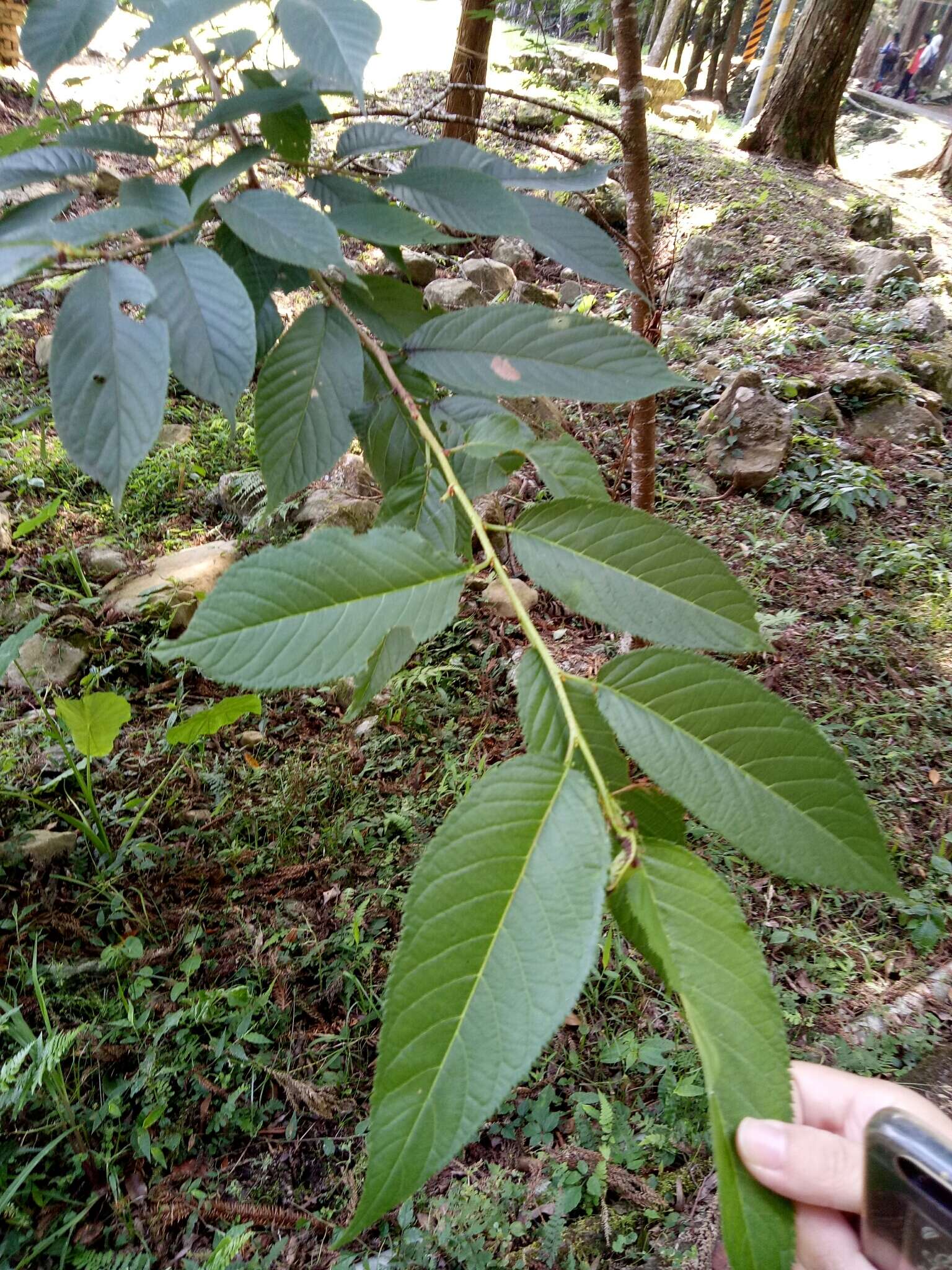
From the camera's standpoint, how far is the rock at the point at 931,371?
4.35 metres

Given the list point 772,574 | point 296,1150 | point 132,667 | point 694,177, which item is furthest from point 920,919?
point 694,177

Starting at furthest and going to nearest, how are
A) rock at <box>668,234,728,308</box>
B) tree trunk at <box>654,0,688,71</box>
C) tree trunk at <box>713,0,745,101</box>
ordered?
tree trunk at <box>713,0,745,101</box>
tree trunk at <box>654,0,688,71</box>
rock at <box>668,234,728,308</box>

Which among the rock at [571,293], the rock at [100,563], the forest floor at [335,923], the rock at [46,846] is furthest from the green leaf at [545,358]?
the rock at [571,293]

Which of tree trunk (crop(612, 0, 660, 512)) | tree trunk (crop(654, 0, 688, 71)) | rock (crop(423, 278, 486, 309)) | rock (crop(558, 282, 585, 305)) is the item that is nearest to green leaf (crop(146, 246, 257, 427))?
tree trunk (crop(612, 0, 660, 512))

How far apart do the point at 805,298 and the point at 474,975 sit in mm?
5620

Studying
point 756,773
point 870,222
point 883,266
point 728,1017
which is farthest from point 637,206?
point 870,222

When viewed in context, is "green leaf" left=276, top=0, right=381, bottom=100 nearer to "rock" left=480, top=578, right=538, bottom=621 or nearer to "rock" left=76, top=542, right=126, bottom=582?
"rock" left=480, top=578, right=538, bottom=621

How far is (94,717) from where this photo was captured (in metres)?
1.91

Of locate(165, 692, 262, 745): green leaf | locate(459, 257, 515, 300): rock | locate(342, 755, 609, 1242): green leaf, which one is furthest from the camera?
locate(459, 257, 515, 300): rock

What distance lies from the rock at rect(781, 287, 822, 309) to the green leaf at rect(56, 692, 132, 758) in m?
4.84

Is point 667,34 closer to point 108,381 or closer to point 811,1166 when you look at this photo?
point 108,381

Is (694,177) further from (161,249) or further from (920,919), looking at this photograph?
(161,249)

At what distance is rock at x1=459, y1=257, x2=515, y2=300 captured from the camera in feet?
14.1

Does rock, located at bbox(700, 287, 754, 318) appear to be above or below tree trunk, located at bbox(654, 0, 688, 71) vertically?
below
